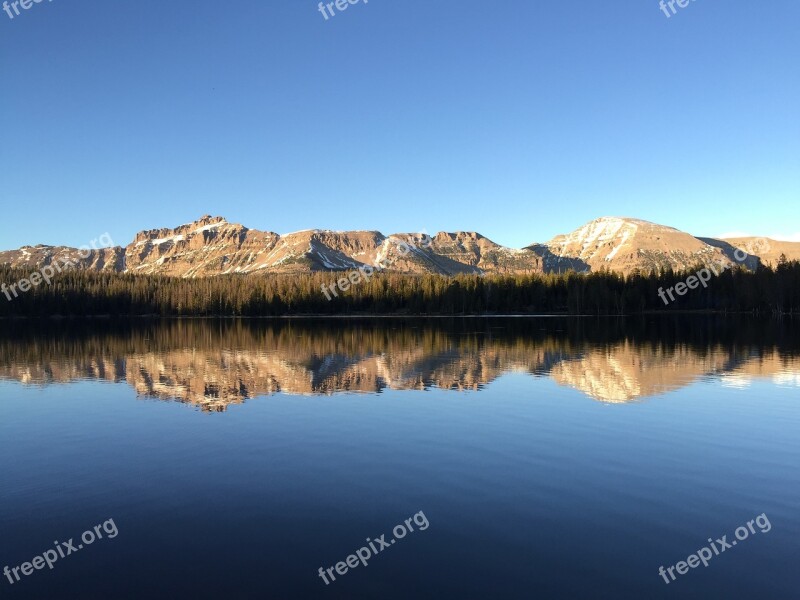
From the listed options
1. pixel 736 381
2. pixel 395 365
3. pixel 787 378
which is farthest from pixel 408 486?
pixel 787 378

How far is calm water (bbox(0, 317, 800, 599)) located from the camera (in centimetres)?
1373

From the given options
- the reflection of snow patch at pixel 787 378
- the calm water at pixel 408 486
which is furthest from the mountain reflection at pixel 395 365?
the calm water at pixel 408 486

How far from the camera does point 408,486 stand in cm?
2003

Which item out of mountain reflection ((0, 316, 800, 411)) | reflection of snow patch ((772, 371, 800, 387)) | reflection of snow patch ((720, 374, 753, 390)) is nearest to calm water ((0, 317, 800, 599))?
reflection of snow patch ((772, 371, 800, 387))

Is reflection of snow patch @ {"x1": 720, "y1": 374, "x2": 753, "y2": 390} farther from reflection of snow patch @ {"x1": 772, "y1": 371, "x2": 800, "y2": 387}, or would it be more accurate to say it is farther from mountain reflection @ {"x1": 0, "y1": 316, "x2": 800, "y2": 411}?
reflection of snow patch @ {"x1": 772, "y1": 371, "x2": 800, "y2": 387}

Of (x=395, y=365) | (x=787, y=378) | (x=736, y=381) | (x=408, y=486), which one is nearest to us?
(x=408, y=486)

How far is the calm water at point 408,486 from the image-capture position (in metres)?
13.7

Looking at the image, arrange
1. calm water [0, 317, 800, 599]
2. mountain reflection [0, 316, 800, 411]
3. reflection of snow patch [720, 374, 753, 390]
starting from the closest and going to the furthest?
calm water [0, 317, 800, 599]
reflection of snow patch [720, 374, 753, 390]
mountain reflection [0, 316, 800, 411]

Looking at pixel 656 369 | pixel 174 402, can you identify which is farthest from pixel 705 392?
pixel 174 402

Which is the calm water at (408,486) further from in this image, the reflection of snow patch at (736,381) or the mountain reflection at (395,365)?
the mountain reflection at (395,365)

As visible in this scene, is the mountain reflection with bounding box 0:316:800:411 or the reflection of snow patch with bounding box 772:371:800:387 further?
Answer: the mountain reflection with bounding box 0:316:800:411

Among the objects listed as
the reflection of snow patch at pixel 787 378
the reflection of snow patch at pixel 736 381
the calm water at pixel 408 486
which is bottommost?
the reflection of snow patch at pixel 787 378

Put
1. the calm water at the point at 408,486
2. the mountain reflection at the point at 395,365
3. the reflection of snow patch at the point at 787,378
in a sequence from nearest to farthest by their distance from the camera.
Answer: the calm water at the point at 408,486 → the reflection of snow patch at the point at 787,378 → the mountain reflection at the point at 395,365

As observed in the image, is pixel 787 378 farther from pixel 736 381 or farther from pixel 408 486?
pixel 408 486
